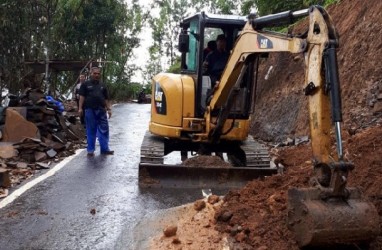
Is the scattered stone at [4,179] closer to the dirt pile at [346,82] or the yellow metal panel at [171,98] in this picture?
the yellow metal panel at [171,98]

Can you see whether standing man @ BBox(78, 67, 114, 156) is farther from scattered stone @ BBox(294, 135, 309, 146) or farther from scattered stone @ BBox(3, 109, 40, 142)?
scattered stone @ BBox(294, 135, 309, 146)

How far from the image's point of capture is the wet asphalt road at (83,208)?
5527 mm

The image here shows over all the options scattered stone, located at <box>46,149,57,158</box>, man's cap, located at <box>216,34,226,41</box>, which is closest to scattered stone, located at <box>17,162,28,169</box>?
scattered stone, located at <box>46,149,57,158</box>

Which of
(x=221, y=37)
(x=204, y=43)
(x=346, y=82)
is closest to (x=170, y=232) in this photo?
(x=204, y=43)

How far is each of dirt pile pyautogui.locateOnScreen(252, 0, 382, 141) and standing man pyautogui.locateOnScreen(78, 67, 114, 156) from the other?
4.25m

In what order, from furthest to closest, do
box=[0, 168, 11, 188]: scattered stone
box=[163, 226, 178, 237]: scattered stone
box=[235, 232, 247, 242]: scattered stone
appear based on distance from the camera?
box=[0, 168, 11, 188]: scattered stone
box=[163, 226, 178, 237]: scattered stone
box=[235, 232, 247, 242]: scattered stone

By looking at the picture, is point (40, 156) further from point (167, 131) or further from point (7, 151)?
point (167, 131)

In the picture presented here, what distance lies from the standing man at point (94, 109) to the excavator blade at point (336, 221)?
7480 mm

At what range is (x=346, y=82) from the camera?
11539 mm

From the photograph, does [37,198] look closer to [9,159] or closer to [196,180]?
[196,180]

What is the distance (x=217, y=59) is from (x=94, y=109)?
3.57m

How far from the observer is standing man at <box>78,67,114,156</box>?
11.2 m

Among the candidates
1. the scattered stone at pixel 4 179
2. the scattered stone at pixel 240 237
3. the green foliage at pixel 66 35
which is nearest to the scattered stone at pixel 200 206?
the scattered stone at pixel 240 237

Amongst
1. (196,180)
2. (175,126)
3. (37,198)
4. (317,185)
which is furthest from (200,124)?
(317,185)
